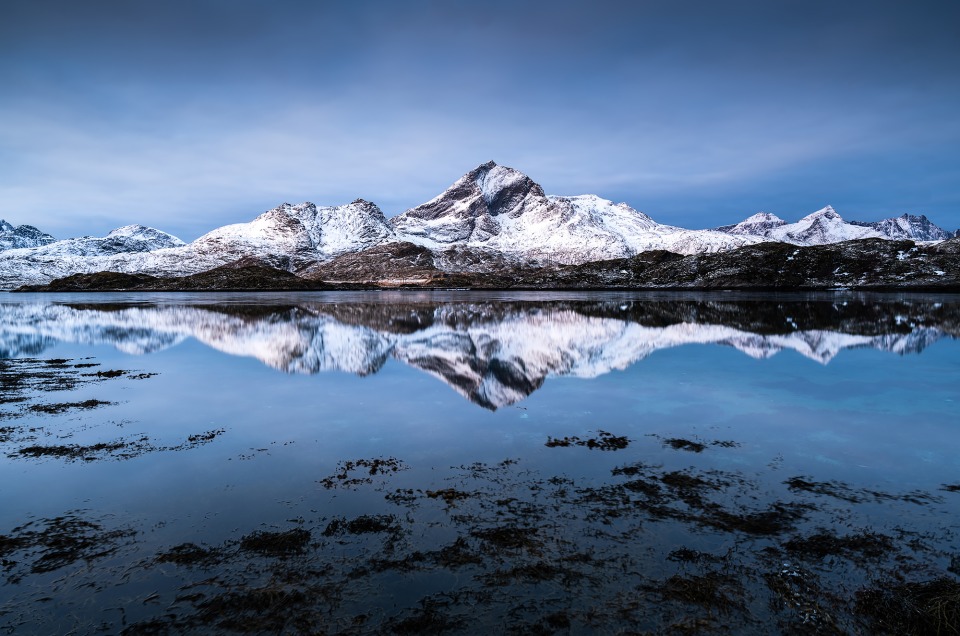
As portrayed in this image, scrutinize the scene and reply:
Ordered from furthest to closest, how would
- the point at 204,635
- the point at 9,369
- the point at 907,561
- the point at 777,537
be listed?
1. the point at 9,369
2. the point at 777,537
3. the point at 907,561
4. the point at 204,635

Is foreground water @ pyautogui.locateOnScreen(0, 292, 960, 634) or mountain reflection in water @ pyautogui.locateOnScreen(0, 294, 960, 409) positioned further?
mountain reflection in water @ pyautogui.locateOnScreen(0, 294, 960, 409)

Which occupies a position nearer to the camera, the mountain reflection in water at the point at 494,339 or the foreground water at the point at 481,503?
A: the foreground water at the point at 481,503

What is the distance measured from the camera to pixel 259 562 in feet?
35.8

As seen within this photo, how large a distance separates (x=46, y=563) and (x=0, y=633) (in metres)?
2.21

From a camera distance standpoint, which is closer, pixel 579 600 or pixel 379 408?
pixel 579 600

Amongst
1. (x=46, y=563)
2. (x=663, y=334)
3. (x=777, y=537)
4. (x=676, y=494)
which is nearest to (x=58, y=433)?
(x=46, y=563)

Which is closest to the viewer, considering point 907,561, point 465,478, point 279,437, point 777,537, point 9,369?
point 907,561

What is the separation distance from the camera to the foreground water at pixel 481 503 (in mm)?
9566

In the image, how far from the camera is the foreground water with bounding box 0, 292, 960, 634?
31.4 ft

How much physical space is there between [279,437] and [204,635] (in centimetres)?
1166

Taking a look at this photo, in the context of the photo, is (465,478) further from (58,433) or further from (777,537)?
(58,433)

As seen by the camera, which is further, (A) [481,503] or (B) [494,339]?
(B) [494,339]

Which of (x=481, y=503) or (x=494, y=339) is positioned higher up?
(x=494, y=339)

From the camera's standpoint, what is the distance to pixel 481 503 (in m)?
13.7
